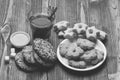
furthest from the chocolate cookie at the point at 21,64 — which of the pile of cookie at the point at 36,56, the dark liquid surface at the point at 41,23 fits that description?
the dark liquid surface at the point at 41,23

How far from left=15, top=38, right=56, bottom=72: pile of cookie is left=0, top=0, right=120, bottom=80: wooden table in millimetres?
35

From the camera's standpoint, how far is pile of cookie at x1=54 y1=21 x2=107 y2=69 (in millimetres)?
1562

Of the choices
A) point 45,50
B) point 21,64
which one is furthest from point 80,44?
point 21,64

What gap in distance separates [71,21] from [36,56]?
1.14 feet

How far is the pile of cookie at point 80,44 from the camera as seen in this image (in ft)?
5.13

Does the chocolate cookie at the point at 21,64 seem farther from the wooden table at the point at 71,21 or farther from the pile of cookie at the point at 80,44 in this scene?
the pile of cookie at the point at 80,44

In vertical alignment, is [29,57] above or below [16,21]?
below

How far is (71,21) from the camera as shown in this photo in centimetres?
177

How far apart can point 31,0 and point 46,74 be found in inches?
18.5

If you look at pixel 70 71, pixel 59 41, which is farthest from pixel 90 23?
pixel 70 71

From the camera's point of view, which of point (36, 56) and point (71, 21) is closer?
point (36, 56)

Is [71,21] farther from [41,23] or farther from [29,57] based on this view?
[29,57]

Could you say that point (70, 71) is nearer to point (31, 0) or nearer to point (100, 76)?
point (100, 76)

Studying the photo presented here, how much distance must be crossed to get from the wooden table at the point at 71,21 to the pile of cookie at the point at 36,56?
0.11ft
